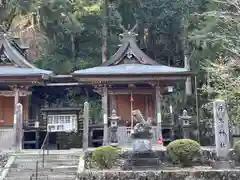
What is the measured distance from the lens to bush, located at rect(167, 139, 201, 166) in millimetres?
13977

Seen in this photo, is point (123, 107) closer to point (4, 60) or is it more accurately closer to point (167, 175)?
point (4, 60)

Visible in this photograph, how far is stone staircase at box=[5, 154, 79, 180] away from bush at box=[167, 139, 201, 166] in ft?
11.5

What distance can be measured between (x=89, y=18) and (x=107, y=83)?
10945 mm

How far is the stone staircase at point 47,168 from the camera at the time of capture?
1327cm

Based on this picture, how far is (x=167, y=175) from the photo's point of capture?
12297 mm

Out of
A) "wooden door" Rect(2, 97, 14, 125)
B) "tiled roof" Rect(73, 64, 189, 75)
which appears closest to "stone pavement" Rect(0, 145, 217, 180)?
"tiled roof" Rect(73, 64, 189, 75)

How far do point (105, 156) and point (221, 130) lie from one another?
4043 mm

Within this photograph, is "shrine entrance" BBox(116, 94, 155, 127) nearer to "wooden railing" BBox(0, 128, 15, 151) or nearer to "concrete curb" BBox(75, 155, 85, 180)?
"wooden railing" BBox(0, 128, 15, 151)

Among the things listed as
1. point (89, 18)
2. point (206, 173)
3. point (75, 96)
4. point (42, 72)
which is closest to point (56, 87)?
point (75, 96)

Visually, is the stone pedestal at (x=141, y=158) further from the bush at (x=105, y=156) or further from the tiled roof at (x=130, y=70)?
the tiled roof at (x=130, y=70)

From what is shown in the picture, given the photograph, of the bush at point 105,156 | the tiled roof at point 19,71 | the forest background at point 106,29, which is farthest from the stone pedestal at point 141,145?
the forest background at point 106,29

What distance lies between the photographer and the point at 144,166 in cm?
1387

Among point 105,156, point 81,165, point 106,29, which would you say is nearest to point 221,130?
point 105,156

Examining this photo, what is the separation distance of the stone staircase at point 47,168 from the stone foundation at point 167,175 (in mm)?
1127
